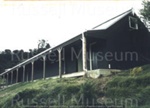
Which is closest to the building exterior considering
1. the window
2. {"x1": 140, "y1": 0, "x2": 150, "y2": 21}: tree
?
the window

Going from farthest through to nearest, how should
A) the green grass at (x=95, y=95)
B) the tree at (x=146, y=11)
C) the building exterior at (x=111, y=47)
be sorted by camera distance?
the building exterior at (x=111, y=47)
the tree at (x=146, y=11)
the green grass at (x=95, y=95)

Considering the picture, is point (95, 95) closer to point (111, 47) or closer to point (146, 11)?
point (111, 47)

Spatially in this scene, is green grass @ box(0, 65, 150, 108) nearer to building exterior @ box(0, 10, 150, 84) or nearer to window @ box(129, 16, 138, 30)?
building exterior @ box(0, 10, 150, 84)

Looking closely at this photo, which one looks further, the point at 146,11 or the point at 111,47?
the point at 111,47

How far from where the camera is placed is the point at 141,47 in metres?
28.2

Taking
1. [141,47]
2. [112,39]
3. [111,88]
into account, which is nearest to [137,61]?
[141,47]

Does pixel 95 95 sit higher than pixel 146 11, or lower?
lower

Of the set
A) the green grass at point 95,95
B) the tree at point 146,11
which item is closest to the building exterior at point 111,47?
the tree at point 146,11

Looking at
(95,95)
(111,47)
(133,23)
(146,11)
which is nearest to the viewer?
(95,95)

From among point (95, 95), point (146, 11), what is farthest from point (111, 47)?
point (95, 95)

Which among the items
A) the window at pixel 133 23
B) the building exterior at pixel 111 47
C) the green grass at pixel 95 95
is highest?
→ the window at pixel 133 23

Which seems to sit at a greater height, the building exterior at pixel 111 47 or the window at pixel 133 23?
the window at pixel 133 23

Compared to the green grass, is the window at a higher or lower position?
higher

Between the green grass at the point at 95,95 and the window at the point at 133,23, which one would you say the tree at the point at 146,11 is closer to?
the window at the point at 133,23
